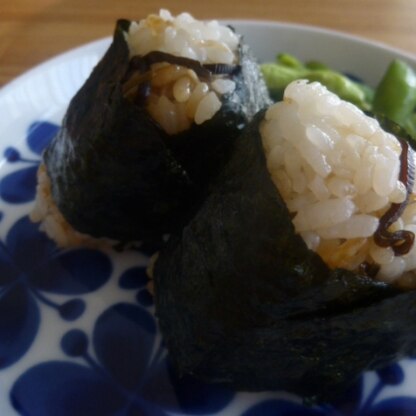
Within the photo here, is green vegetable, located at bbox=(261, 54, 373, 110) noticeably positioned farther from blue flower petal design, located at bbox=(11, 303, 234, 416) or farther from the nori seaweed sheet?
blue flower petal design, located at bbox=(11, 303, 234, 416)

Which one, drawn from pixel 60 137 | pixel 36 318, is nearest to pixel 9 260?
pixel 36 318

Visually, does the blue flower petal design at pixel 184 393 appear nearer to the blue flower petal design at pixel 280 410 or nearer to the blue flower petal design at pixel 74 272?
the blue flower petal design at pixel 280 410

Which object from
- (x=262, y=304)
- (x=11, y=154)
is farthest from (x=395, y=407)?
(x=11, y=154)

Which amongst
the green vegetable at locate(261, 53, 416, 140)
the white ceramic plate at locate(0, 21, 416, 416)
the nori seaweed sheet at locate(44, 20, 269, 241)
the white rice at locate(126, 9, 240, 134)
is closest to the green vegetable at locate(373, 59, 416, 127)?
the green vegetable at locate(261, 53, 416, 140)

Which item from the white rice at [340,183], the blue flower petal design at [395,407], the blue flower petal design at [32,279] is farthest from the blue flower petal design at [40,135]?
the blue flower petal design at [395,407]

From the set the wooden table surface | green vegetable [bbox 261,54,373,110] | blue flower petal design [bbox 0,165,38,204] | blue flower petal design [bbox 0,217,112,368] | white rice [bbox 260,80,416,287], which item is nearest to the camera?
white rice [bbox 260,80,416,287]

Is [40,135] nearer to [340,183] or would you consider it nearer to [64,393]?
[64,393]
